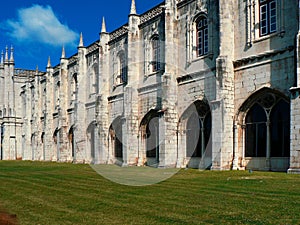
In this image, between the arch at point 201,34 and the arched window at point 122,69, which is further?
the arched window at point 122,69

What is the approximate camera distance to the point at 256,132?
64.0ft

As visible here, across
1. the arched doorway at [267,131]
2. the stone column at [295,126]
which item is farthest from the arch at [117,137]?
the stone column at [295,126]

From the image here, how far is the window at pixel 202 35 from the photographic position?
22906mm

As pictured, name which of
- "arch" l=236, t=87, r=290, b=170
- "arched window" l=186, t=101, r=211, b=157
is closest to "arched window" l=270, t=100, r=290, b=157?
"arch" l=236, t=87, r=290, b=170

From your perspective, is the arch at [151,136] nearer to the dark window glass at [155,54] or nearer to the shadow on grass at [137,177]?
the dark window glass at [155,54]

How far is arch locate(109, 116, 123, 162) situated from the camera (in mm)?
31531

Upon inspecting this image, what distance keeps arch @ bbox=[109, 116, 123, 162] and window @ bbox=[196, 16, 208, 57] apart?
34.6 feet

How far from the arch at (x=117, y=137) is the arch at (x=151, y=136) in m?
3.11

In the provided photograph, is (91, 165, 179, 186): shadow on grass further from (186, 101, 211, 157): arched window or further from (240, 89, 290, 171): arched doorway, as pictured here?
(240, 89, 290, 171): arched doorway

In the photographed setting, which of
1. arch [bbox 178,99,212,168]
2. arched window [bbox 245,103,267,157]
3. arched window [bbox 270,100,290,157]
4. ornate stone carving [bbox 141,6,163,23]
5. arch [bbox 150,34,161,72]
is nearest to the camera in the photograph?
arched window [bbox 270,100,290,157]

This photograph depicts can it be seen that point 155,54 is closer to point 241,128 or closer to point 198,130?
point 198,130

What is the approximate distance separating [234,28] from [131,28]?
10572 mm

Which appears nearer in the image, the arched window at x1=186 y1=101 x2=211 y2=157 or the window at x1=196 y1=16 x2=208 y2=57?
the arched window at x1=186 y1=101 x2=211 y2=157

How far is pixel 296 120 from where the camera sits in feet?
53.6
